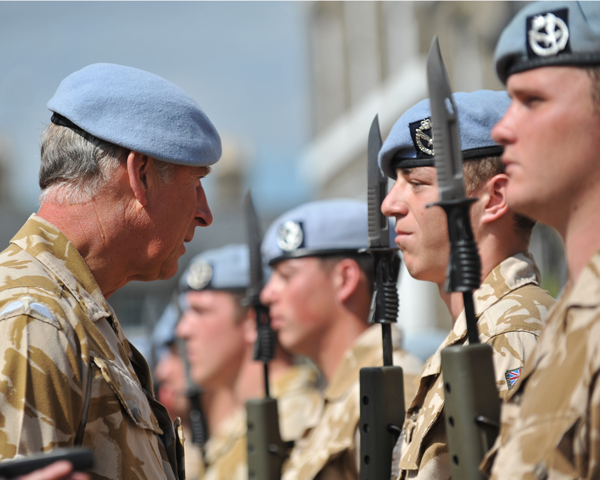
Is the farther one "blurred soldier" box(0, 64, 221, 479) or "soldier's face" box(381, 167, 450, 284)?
"soldier's face" box(381, 167, 450, 284)

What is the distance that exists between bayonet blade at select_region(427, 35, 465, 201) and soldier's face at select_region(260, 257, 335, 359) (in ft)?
8.96

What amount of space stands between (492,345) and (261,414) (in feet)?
6.10

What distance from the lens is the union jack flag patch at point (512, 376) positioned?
9.32ft

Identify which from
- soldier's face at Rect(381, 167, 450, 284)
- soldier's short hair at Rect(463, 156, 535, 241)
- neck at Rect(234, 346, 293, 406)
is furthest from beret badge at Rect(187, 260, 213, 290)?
soldier's short hair at Rect(463, 156, 535, 241)

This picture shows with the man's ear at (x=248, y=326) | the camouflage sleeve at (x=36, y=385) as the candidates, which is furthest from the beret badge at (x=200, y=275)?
the camouflage sleeve at (x=36, y=385)

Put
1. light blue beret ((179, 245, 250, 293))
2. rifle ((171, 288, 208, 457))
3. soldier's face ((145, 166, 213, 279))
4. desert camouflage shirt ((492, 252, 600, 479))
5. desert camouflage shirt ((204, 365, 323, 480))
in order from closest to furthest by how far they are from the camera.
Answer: desert camouflage shirt ((492, 252, 600, 479)), soldier's face ((145, 166, 213, 279)), desert camouflage shirt ((204, 365, 323, 480)), light blue beret ((179, 245, 250, 293)), rifle ((171, 288, 208, 457))

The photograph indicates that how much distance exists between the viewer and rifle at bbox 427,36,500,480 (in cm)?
239

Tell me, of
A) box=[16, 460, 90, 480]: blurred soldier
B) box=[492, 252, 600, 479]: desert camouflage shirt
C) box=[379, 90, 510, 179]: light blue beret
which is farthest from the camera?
box=[379, 90, 510, 179]: light blue beret

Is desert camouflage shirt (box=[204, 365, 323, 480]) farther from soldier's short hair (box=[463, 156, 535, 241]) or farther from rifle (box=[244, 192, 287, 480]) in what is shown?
soldier's short hair (box=[463, 156, 535, 241])

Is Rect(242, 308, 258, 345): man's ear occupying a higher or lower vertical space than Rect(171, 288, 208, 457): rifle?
higher

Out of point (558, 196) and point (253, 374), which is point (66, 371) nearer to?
point (558, 196)

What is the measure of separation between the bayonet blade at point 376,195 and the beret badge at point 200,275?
433cm

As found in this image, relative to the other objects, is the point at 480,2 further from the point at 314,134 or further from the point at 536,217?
the point at 536,217

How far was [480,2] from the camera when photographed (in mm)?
16844
